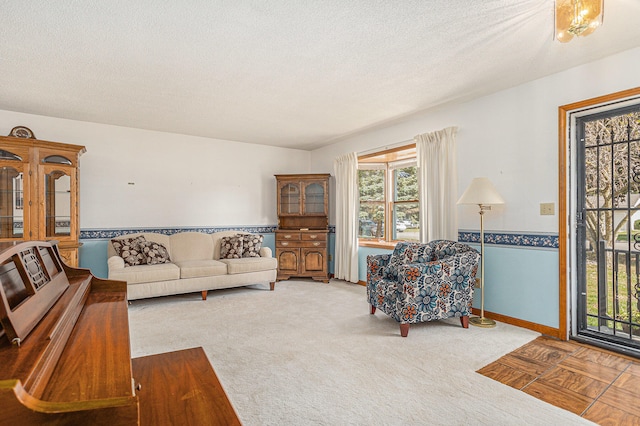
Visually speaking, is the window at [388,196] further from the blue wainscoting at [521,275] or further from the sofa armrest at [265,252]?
the sofa armrest at [265,252]

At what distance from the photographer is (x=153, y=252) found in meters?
4.64

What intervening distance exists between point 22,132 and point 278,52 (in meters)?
3.64

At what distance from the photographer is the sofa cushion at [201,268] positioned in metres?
4.50

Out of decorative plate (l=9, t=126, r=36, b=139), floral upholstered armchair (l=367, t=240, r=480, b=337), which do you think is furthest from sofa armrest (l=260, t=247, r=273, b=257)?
decorative plate (l=9, t=126, r=36, b=139)

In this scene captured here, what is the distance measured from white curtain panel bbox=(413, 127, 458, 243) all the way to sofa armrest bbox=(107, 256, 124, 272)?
367cm

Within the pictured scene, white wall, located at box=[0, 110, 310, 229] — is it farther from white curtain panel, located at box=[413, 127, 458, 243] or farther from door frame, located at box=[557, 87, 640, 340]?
door frame, located at box=[557, 87, 640, 340]

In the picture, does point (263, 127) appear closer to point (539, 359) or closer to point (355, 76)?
point (355, 76)

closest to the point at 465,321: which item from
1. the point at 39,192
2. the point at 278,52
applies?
the point at 278,52

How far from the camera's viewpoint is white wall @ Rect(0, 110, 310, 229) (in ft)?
15.6

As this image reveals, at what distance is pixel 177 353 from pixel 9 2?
2309 millimetres

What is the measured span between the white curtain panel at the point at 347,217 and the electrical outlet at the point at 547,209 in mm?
2727

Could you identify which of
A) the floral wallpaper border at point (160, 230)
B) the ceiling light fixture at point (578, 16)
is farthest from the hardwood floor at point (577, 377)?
the floral wallpaper border at point (160, 230)

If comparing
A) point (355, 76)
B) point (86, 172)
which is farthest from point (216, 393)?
point (86, 172)

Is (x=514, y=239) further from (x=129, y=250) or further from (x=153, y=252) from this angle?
(x=129, y=250)
